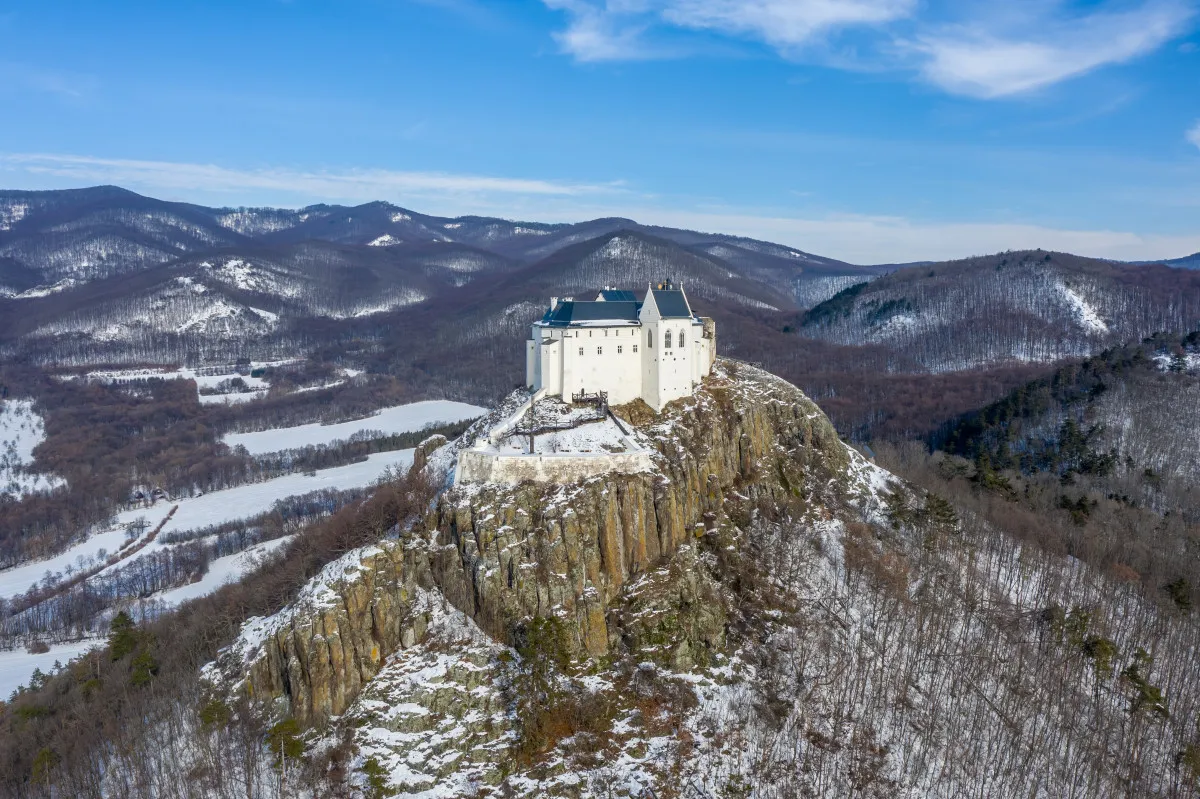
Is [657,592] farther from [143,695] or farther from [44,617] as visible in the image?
[44,617]

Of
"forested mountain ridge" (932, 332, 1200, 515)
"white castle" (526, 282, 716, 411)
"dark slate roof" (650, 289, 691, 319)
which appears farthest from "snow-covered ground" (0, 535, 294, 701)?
"forested mountain ridge" (932, 332, 1200, 515)

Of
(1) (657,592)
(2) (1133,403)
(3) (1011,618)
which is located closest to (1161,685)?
(3) (1011,618)

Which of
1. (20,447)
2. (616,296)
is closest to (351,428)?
(20,447)

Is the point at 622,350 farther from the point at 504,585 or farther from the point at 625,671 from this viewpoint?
the point at 625,671

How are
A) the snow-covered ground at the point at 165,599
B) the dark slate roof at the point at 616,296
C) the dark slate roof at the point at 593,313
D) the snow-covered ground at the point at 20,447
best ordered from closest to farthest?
the dark slate roof at the point at 593,313 < the dark slate roof at the point at 616,296 < the snow-covered ground at the point at 165,599 < the snow-covered ground at the point at 20,447

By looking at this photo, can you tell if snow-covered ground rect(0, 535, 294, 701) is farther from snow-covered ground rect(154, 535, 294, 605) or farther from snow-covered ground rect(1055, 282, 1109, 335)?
snow-covered ground rect(1055, 282, 1109, 335)

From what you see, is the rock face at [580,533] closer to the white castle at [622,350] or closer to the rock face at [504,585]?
the rock face at [504,585]

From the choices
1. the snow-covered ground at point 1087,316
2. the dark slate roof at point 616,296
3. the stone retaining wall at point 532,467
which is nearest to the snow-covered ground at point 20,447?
the stone retaining wall at point 532,467

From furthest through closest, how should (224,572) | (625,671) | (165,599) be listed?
Result: (224,572), (165,599), (625,671)
